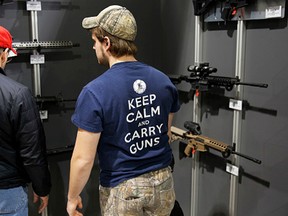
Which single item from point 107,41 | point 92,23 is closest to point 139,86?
point 107,41

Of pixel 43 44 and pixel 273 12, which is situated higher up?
pixel 273 12

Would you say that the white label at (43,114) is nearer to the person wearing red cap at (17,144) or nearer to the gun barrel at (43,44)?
the gun barrel at (43,44)

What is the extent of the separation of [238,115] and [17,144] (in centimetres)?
147

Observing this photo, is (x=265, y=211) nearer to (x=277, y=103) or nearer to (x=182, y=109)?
(x=277, y=103)

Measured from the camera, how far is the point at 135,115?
1.58 meters

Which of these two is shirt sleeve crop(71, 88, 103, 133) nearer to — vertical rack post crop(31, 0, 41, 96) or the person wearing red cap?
the person wearing red cap

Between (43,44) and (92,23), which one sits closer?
(92,23)

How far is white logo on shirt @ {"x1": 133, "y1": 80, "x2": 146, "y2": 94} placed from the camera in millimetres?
1566

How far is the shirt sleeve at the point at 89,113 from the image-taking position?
1.48m

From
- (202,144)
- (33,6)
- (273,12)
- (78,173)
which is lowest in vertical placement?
(202,144)

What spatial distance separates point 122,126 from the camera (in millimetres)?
1553

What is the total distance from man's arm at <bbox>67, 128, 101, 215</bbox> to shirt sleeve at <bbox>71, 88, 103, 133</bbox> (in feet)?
0.12

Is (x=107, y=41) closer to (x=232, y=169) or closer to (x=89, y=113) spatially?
(x=89, y=113)

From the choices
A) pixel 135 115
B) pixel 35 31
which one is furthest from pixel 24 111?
pixel 35 31
